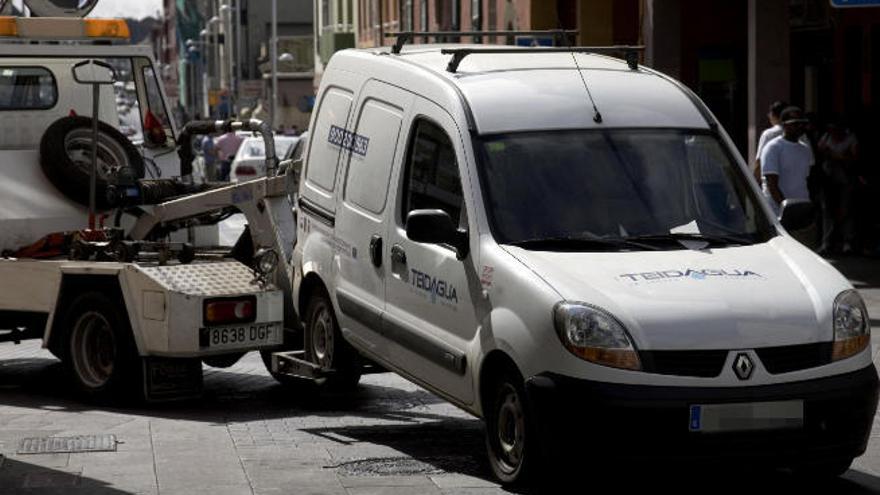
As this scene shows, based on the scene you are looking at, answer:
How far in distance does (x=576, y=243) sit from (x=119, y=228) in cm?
437

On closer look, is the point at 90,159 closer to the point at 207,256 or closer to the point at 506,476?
the point at 207,256

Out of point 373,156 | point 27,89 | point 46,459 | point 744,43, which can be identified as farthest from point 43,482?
point 744,43

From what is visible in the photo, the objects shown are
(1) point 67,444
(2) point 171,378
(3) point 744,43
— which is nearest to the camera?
(1) point 67,444

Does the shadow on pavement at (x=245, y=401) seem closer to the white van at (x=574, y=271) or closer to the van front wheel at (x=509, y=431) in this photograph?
the white van at (x=574, y=271)

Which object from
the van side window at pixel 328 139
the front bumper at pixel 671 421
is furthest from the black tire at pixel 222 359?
the front bumper at pixel 671 421

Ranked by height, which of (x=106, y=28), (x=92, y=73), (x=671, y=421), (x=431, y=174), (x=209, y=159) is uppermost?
(x=106, y=28)

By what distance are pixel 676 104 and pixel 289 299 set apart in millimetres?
3240

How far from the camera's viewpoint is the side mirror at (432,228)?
913 centimetres

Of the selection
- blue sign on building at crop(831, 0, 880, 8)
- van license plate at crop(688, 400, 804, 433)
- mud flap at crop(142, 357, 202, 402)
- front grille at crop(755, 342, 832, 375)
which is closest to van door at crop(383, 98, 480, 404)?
van license plate at crop(688, 400, 804, 433)

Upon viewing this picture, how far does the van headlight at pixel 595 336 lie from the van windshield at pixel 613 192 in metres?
0.77

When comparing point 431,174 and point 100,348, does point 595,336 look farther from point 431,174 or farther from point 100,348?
point 100,348

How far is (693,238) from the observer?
366 inches

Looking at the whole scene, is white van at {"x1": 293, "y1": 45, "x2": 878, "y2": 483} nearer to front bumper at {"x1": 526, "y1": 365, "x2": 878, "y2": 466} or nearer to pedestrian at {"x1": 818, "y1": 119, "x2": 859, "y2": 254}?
front bumper at {"x1": 526, "y1": 365, "x2": 878, "y2": 466}

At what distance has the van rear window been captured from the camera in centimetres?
1402
